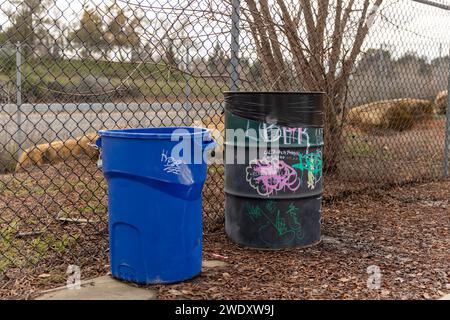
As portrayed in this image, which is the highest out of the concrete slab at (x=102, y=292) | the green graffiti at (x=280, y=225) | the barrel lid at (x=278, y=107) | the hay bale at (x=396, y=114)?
the hay bale at (x=396, y=114)

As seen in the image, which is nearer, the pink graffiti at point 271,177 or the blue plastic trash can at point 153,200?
the blue plastic trash can at point 153,200

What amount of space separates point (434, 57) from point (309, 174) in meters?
4.44

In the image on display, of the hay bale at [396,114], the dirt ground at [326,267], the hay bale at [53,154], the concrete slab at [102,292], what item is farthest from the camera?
the hay bale at [396,114]

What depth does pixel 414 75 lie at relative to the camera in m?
7.34

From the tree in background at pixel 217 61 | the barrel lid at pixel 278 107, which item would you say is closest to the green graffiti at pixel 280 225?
the barrel lid at pixel 278 107

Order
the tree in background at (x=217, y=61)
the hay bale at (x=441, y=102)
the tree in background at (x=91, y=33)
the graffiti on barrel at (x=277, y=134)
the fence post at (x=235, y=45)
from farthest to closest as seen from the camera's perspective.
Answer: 1. the hay bale at (x=441, y=102)
2. the tree in background at (x=217, y=61)
3. the fence post at (x=235, y=45)
4. the graffiti on barrel at (x=277, y=134)
5. the tree in background at (x=91, y=33)

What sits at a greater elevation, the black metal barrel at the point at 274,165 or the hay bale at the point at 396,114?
the hay bale at the point at 396,114

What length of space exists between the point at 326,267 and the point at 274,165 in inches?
31.4

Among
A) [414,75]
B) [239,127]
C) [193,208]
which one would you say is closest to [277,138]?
[239,127]

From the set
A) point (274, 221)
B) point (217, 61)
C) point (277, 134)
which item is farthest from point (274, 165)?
point (217, 61)

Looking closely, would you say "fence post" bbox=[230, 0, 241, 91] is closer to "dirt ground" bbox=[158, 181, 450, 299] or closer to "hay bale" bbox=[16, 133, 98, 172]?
"dirt ground" bbox=[158, 181, 450, 299]

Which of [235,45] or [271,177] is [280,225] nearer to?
[271,177]

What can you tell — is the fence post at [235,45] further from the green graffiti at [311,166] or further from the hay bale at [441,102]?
the hay bale at [441,102]

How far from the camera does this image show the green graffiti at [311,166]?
12.3 feet
